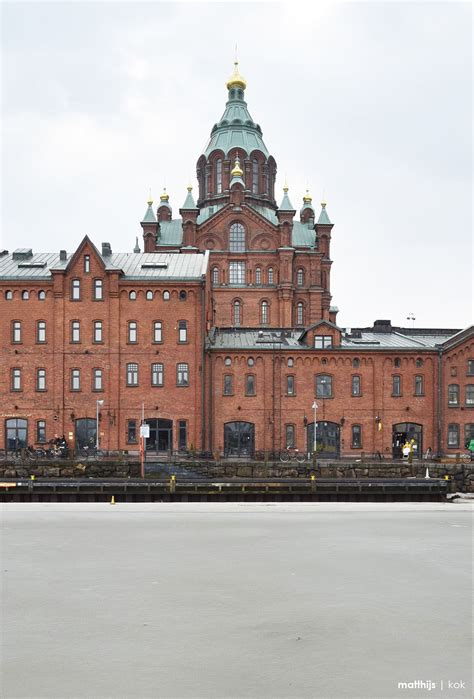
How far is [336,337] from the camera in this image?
62844 mm

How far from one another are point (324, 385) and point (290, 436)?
5.24 meters

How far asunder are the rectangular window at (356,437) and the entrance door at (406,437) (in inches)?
116

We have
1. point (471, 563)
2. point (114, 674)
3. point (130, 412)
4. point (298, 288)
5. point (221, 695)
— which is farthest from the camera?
point (298, 288)

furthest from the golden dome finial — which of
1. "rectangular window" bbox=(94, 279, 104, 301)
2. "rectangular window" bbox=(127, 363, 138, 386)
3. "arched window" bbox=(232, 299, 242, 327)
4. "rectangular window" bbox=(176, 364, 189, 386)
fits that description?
"rectangular window" bbox=(127, 363, 138, 386)

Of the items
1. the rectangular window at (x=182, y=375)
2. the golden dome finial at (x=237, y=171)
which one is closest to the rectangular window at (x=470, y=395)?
the rectangular window at (x=182, y=375)

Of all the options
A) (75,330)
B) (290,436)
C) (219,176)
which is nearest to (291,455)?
(290,436)

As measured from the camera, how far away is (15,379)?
6075cm

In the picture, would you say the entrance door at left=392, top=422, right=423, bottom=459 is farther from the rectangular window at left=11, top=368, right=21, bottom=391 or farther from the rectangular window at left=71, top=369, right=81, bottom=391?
the rectangular window at left=11, top=368, right=21, bottom=391

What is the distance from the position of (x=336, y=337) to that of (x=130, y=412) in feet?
61.3

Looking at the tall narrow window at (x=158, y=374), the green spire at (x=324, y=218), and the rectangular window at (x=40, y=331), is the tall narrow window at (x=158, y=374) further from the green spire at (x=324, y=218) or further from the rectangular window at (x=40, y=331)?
the green spire at (x=324, y=218)

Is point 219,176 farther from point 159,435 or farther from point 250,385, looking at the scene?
point 159,435

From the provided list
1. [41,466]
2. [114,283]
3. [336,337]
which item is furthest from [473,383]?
[41,466]

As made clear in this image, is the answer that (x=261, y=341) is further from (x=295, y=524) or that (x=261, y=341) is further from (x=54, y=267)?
(x=295, y=524)

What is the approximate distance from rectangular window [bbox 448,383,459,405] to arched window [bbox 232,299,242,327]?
25768 millimetres
